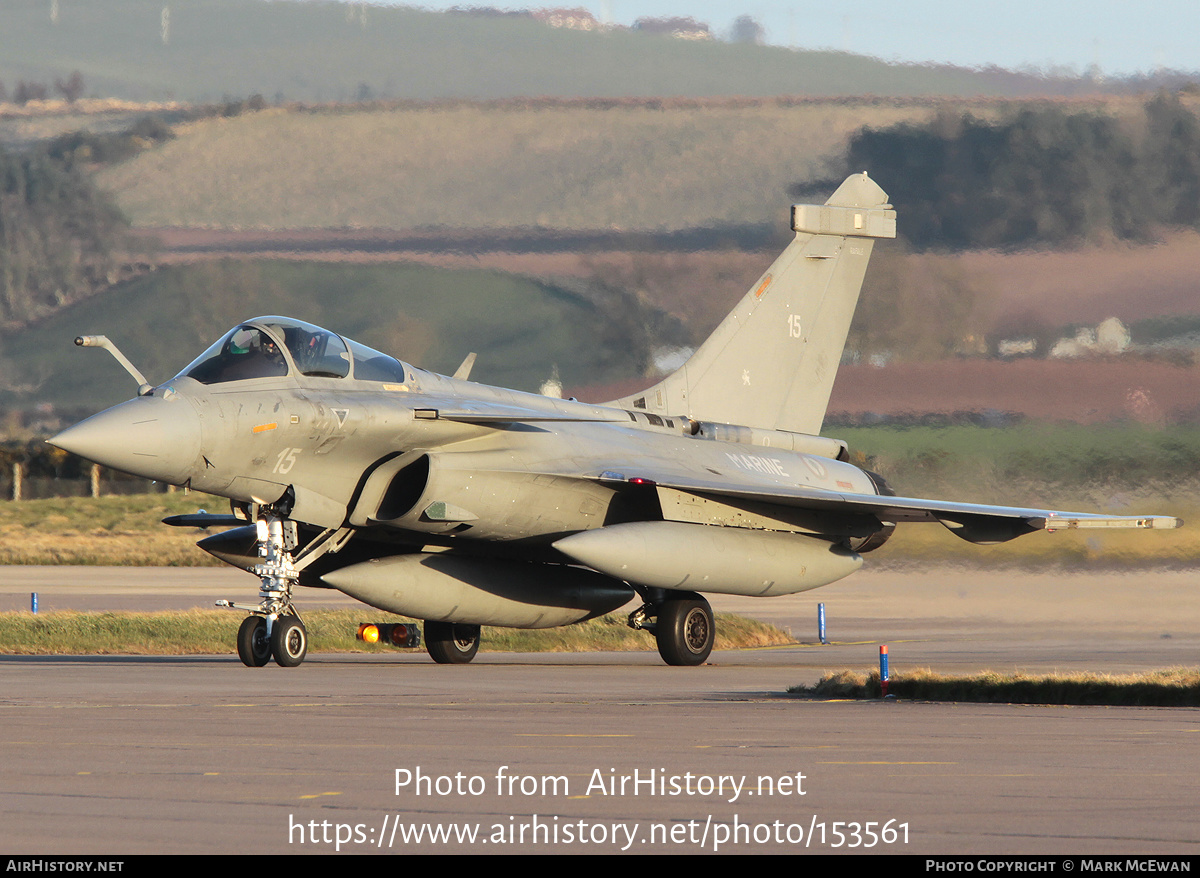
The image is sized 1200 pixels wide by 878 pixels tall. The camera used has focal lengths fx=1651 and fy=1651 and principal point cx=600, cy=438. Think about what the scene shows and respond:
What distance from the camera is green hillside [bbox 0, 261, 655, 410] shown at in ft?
98.9

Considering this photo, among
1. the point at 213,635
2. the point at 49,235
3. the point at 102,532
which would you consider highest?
the point at 49,235

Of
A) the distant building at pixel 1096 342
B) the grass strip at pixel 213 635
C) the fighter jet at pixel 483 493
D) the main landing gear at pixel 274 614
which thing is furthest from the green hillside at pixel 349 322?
the main landing gear at pixel 274 614

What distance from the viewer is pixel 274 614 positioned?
1492cm

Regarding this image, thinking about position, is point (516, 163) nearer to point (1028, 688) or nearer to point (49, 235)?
point (49, 235)

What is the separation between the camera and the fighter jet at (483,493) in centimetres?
1476

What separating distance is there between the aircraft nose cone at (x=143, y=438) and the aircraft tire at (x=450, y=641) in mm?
3974

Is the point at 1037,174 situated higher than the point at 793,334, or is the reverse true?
the point at 1037,174

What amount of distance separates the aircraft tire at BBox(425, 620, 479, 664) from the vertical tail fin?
3.53 metres

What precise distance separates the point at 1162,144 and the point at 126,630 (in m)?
16.6

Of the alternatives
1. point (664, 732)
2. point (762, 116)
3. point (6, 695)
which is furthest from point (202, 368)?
point (762, 116)

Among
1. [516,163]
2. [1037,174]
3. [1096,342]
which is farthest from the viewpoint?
[516,163]

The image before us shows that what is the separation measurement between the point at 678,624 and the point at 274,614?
4483mm

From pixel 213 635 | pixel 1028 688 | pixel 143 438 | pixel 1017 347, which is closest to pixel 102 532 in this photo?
pixel 213 635
